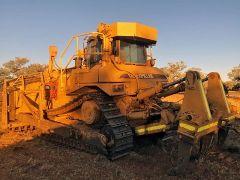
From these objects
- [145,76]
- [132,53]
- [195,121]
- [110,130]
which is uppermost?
[132,53]

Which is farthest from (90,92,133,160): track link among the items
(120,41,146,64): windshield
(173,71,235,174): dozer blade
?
(120,41,146,64): windshield

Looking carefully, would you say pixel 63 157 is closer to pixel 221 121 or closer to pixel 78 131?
pixel 78 131

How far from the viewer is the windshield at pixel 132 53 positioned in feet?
27.1

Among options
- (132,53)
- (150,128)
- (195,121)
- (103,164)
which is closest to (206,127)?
(195,121)

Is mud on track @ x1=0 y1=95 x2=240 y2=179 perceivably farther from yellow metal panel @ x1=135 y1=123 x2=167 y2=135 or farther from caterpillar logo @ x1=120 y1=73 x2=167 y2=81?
caterpillar logo @ x1=120 y1=73 x2=167 y2=81

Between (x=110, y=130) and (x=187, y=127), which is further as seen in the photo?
(x=110, y=130)

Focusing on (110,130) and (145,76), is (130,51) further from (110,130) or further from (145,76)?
(110,130)

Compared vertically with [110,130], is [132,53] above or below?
above

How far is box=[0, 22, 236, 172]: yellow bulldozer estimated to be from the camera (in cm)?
592

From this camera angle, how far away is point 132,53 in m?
8.51

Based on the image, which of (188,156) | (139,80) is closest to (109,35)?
(139,80)

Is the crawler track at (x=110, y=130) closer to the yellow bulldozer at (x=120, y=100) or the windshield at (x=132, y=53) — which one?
the yellow bulldozer at (x=120, y=100)

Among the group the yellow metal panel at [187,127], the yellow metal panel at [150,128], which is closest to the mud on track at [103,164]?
the yellow metal panel at [150,128]

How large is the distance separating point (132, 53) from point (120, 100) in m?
1.56
